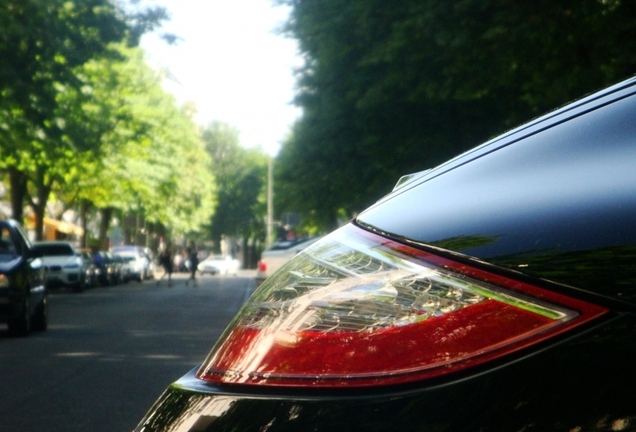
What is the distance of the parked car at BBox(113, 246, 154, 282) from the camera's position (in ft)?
206

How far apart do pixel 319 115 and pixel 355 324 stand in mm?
26796

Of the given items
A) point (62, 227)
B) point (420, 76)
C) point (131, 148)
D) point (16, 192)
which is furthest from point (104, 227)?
point (420, 76)

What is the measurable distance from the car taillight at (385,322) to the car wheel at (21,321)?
14122mm

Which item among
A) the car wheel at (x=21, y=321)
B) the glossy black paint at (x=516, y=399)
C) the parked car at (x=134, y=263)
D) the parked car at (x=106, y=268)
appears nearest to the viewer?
the glossy black paint at (x=516, y=399)

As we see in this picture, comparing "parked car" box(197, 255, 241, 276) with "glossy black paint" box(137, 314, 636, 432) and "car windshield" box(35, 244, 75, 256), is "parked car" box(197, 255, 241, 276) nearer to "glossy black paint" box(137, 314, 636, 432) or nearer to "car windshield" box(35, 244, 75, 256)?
"car windshield" box(35, 244, 75, 256)

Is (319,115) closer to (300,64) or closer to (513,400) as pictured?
(300,64)

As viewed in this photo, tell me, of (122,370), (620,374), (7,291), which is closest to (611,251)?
(620,374)

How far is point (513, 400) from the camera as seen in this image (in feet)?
6.12

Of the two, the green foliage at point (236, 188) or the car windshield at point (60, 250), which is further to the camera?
the green foliage at point (236, 188)

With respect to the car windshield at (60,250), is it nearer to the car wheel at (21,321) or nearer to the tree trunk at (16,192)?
the tree trunk at (16,192)

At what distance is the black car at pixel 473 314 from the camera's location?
186cm

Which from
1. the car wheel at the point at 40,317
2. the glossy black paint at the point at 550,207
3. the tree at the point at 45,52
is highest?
the tree at the point at 45,52

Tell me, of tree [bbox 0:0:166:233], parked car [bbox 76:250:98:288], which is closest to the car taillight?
tree [bbox 0:0:166:233]

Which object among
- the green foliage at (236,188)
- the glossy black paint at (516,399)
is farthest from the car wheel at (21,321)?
the green foliage at (236,188)
